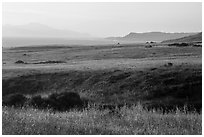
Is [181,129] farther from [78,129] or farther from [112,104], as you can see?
[112,104]

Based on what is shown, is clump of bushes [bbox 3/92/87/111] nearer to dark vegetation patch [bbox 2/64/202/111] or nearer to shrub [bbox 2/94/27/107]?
shrub [bbox 2/94/27/107]

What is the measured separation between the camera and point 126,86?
29.9m

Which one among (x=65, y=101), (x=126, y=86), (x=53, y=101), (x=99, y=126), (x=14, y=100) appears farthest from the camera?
(x=126, y=86)

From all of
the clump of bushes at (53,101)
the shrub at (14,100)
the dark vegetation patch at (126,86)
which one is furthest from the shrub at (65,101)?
the shrub at (14,100)

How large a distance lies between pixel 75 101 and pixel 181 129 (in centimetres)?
1461

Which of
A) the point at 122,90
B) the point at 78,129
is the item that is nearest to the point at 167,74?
the point at 122,90

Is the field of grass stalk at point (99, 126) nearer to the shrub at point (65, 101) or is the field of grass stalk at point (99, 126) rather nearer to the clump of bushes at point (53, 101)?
the shrub at point (65, 101)

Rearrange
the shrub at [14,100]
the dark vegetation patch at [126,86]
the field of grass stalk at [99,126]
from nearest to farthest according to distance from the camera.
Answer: the field of grass stalk at [99,126] < the shrub at [14,100] < the dark vegetation patch at [126,86]

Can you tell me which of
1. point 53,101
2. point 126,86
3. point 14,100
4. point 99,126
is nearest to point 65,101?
point 53,101

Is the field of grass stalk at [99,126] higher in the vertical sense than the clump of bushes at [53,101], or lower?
higher

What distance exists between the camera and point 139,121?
1374 centimetres

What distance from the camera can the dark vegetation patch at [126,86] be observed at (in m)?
26.8

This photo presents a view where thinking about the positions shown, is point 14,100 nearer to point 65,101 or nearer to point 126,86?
point 65,101

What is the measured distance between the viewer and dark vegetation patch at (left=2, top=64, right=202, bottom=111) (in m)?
26.8
